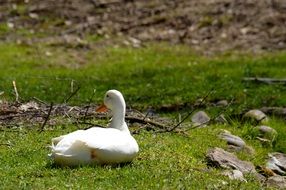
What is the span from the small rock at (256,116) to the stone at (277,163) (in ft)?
6.37

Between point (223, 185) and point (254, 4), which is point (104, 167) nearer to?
point (223, 185)

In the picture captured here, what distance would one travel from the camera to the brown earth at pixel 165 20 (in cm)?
2458

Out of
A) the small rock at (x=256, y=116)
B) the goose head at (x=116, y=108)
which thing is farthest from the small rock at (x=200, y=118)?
the goose head at (x=116, y=108)

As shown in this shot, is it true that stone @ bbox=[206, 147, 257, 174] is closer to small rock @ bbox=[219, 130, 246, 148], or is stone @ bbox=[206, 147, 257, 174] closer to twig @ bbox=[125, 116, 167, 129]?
small rock @ bbox=[219, 130, 246, 148]

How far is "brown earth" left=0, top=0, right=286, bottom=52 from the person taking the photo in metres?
24.6

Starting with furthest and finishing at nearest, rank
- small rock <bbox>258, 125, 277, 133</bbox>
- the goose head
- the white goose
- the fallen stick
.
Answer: the fallen stick
small rock <bbox>258, 125, 277, 133</bbox>
the goose head
the white goose

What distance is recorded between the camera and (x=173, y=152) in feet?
36.2

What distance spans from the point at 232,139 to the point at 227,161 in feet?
6.01

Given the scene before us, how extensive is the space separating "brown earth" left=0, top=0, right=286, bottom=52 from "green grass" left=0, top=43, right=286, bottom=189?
132 centimetres

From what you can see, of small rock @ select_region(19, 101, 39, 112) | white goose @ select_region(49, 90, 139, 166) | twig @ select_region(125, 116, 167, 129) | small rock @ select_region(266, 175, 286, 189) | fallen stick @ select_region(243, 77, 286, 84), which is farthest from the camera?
fallen stick @ select_region(243, 77, 286, 84)

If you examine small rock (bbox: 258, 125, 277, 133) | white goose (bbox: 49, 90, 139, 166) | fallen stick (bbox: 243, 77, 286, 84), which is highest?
white goose (bbox: 49, 90, 139, 166)

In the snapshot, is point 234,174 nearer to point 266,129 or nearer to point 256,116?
point 266,129

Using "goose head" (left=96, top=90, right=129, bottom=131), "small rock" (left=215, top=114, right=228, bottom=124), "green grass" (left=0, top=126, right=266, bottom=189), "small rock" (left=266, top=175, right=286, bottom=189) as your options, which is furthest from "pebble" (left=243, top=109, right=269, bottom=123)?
"goose head" (left=96, top=90, right=129, bottom=131)

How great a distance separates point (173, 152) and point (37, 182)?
8.27ft
